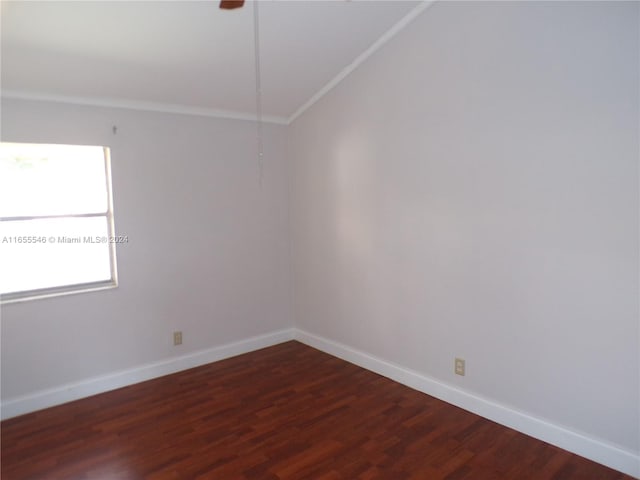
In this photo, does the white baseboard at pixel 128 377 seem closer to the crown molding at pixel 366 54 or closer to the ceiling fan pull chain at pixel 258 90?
the ceiling fan pull chain at pixel 258 90

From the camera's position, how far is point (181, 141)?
3.58m

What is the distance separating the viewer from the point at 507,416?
8.84ft

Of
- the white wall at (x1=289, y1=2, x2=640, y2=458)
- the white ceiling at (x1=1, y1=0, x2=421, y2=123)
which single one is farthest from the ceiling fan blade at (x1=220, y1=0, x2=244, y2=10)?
the white wall at (x1=289, y1=2, x2=640, y2=458)

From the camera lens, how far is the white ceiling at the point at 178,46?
2381mm

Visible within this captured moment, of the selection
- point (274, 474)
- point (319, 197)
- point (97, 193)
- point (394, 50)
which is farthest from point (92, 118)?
point (274, 474)

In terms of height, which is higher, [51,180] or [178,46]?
[178,46]

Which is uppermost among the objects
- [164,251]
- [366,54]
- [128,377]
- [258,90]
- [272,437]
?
[366,54]

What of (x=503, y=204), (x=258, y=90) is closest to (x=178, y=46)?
(x=258, y=90)

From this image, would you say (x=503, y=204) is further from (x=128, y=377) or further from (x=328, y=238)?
(x=128, y=377)

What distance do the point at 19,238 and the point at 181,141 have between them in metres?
1.43

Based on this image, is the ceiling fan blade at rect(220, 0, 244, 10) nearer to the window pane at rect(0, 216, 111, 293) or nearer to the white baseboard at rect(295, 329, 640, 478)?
the window pane at rect(0, 216, 111, 293)

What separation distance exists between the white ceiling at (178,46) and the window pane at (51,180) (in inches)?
17.5

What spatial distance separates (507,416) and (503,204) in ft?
4.59

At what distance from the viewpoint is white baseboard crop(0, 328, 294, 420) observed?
2.96m
